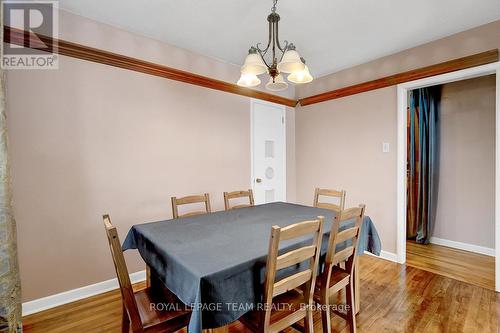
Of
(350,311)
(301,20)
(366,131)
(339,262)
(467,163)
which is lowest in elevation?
(350,311)

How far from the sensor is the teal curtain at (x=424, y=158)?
3500mm

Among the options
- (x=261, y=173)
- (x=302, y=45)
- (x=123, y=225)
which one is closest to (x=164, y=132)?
(x=123, y=225)

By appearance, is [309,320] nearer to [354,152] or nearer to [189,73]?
[354,152]

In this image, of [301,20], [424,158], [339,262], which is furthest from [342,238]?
[424,158]

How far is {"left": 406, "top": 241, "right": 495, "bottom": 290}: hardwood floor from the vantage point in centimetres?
251

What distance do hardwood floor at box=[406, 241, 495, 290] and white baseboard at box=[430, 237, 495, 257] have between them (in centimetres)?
7

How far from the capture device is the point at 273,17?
1.87 m

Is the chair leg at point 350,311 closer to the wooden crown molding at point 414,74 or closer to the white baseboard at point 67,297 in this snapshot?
the white baseboard at point 67,297

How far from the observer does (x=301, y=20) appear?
229 cm

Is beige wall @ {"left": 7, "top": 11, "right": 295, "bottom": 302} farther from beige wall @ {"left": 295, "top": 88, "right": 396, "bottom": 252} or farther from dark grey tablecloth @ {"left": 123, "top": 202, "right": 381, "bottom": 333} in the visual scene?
beige wall @ {"left": 295, "top": 88, "right": 396, "bottom": 252}

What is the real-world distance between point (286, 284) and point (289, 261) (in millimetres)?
127

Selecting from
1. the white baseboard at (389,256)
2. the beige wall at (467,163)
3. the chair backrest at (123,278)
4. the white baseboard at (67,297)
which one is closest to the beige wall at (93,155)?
the white baseboard at (67,297)

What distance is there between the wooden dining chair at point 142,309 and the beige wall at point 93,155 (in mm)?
1122

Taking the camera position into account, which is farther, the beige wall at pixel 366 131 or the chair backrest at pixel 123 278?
the beige wall at pixel 366 131
